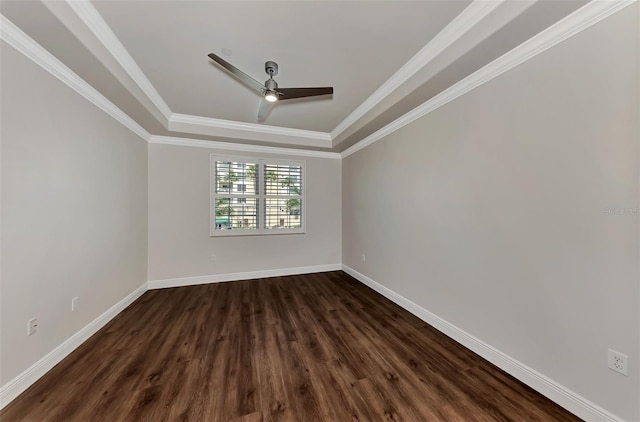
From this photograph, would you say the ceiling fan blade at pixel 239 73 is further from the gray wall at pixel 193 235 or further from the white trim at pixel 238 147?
the gray wall at pixel 193 235

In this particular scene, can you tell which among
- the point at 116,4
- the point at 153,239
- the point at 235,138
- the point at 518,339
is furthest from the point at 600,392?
the point at 153,239

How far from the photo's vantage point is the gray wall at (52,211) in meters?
1.57

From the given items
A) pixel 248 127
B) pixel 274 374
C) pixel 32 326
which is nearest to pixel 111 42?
pixel 248 127

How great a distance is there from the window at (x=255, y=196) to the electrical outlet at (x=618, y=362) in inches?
154

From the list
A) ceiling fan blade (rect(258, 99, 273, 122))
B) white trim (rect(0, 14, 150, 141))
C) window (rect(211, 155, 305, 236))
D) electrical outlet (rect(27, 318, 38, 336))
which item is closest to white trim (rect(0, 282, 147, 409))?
electrical outlet (rect(27, 318, 38, 336))

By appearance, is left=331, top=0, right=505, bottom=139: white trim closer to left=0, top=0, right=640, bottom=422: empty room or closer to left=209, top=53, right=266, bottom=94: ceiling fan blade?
left=0, top=0, right=640, bottom=422: empty room

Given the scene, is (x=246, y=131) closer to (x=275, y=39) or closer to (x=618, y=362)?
(x=275, y=39)

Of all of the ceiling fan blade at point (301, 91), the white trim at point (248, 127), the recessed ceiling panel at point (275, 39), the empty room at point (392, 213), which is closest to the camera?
the empty room at point (392, 213)

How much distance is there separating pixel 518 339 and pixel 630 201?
46.1 inches

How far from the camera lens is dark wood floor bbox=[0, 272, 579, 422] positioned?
1488 mm

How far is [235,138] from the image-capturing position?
382 centimetres

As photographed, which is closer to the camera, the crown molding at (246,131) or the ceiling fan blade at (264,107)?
the ceiling fan blade at (264,107)

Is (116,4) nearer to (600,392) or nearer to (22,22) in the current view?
(22,22)

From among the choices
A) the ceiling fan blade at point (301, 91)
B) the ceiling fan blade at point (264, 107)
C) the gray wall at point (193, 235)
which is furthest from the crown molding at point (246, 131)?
the ceiling fan blade at point (301, 91)
